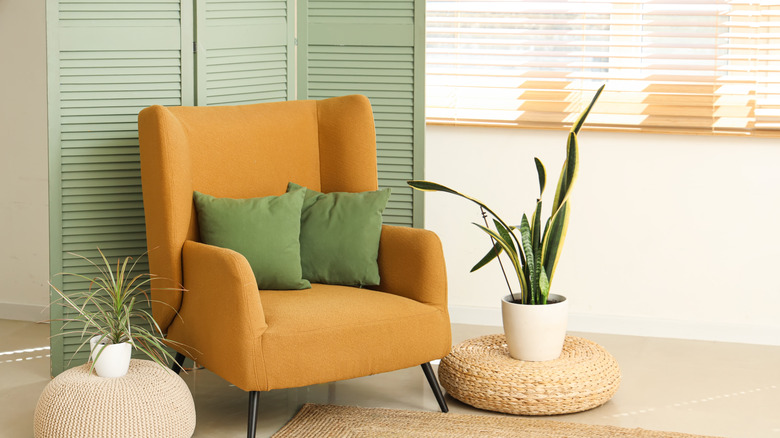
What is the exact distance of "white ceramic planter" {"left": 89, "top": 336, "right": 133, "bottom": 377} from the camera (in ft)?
7.84

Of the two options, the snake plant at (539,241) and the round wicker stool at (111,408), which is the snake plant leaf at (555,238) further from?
the round wicker stool at (111,408)

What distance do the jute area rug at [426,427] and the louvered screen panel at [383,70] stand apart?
87 centimetres

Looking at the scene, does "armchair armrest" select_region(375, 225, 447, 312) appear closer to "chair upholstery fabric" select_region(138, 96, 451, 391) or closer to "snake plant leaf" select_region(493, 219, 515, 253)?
"chair upholstery fabric" select_region(138, 96, 451, 391)

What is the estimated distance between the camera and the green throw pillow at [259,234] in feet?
8.84

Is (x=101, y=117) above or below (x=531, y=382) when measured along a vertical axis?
above

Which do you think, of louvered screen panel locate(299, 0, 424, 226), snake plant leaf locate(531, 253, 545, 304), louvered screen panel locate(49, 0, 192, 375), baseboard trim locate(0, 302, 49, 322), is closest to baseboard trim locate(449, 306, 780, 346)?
louvered screen panel locate(299, 0, 424, 226)

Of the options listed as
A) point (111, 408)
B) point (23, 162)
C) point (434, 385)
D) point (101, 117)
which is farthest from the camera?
point (23, 162)

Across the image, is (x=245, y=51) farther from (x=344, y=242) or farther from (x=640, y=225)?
(x=640, y=225)

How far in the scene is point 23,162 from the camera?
3.90 m

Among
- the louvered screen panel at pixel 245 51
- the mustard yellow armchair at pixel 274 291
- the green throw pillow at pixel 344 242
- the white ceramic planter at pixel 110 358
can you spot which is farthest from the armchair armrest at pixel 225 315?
the louvered screen panel at pixel 245 51

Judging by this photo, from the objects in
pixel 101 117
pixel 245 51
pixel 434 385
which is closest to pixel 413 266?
Result: pixel 434 385

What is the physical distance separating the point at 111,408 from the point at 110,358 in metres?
0.15

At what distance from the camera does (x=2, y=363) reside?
3285 millimetres

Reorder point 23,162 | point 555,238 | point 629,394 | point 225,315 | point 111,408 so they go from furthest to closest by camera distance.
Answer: point 23,162
point 629,394
point 555,238
point 225,315
point 111,408
